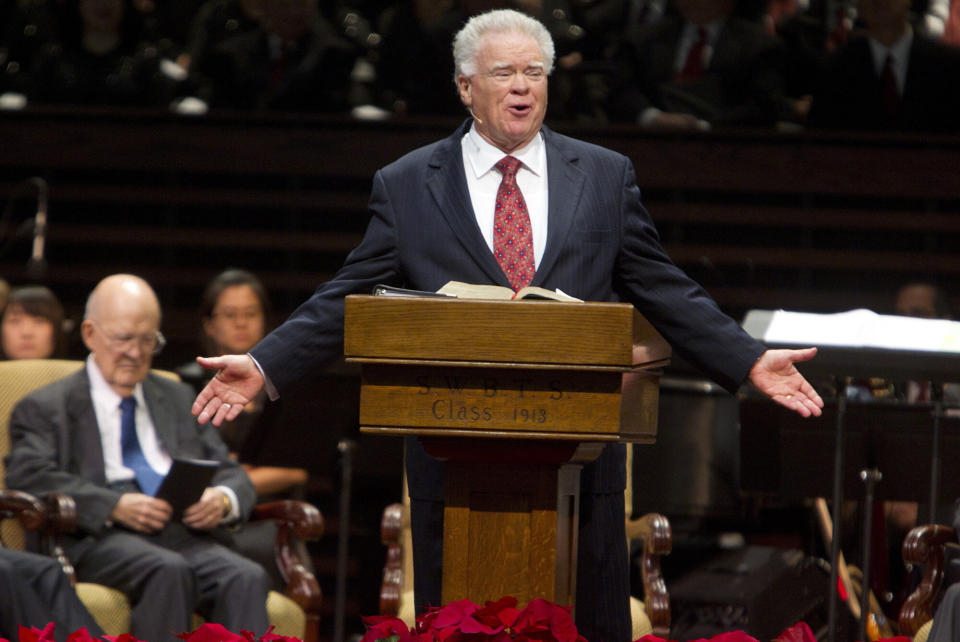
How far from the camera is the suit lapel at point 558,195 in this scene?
2584 mm

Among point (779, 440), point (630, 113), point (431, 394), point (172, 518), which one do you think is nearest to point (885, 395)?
point (779, 440)

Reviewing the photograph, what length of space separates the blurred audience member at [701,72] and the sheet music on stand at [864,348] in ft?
10.1

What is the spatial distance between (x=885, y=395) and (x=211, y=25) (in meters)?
4.20

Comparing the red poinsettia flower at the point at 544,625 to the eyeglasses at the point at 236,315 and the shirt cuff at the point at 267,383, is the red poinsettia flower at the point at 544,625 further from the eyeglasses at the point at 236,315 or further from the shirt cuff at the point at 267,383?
the eyeglasses at the point at 236,315

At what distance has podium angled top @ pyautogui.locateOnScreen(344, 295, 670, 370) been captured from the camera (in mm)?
2117

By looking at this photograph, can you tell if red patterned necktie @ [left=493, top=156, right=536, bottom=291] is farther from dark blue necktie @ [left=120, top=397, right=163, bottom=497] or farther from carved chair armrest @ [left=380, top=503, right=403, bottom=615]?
dark blue necktie @ [left=120, top=397, right=163, bottom=497]

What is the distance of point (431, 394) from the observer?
2172mm

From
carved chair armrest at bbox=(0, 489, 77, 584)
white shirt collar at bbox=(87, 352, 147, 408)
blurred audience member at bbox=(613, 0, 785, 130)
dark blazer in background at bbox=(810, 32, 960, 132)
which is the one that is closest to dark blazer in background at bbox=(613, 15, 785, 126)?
blurred audience member at bbox=(613, 0, 785, 130)

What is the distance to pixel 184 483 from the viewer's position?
4238 millimetres

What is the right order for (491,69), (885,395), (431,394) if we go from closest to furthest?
(431,394) → (491,69) → (885,395)

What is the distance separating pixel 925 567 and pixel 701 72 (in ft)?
12.1

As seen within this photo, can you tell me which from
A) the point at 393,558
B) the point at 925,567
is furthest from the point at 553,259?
the point at 925,567

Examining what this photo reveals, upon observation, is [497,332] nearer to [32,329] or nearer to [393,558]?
[393,558]

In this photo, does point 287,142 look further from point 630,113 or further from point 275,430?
point 275,430
